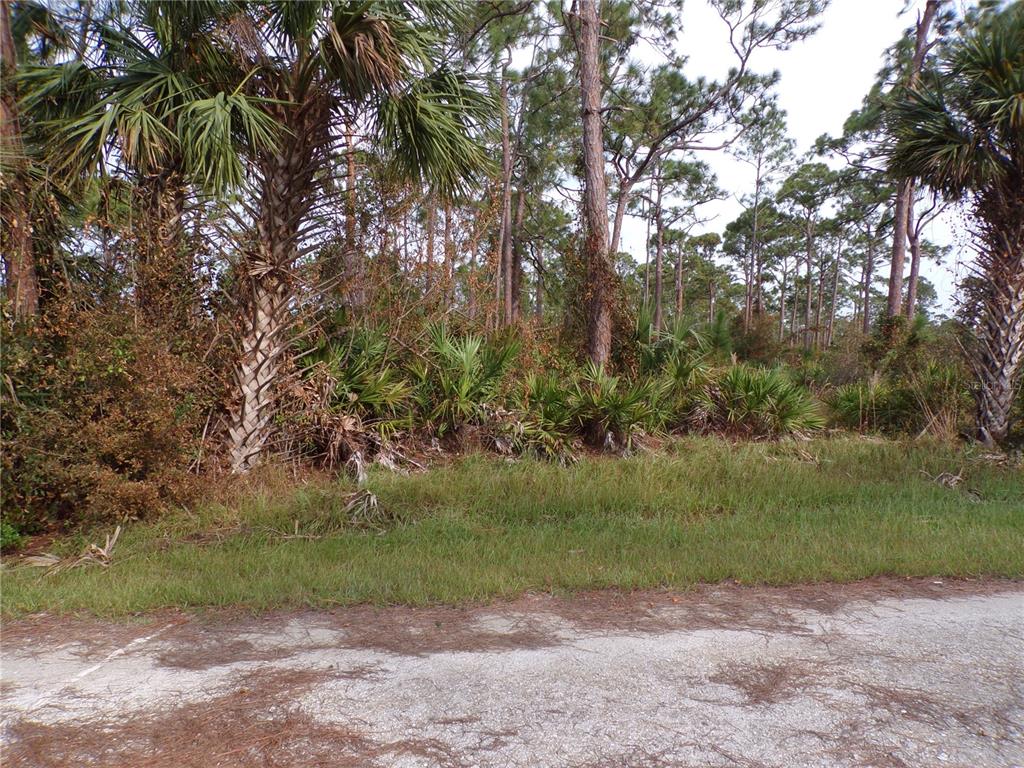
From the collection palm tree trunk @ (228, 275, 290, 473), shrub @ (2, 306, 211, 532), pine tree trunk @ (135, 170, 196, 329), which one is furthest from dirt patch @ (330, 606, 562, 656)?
pine tree trunk @ (135, 170, 196, 329)

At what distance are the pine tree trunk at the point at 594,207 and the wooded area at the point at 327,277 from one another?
0.17ft

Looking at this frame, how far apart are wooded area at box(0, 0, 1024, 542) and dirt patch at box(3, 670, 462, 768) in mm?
3418

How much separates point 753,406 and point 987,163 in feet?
16.6

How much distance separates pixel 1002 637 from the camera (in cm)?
420

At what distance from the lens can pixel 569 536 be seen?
6402 millimetres

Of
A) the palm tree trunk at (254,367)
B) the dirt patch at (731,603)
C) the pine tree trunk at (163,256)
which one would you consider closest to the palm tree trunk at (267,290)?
the palm tree trunk at (254,367)

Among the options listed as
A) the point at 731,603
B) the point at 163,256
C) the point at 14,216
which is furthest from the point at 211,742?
the point at 14,216

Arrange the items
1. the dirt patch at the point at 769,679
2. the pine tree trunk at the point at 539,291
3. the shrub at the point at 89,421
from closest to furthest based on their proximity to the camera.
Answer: the dirt patch at the point at 769,679 → the shrub at the point at 89,421 → the pine tree trunk at the point at 539,291

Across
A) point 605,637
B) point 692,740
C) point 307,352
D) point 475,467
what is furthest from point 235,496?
point 692,740

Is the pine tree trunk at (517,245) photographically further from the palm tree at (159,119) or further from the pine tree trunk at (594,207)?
the palm tree at (159,119)

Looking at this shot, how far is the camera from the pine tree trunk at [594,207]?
11734 millimetres

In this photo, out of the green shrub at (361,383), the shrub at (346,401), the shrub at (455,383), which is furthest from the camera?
the shrub at (455,383)

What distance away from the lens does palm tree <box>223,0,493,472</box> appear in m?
7.09

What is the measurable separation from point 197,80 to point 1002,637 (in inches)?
374
